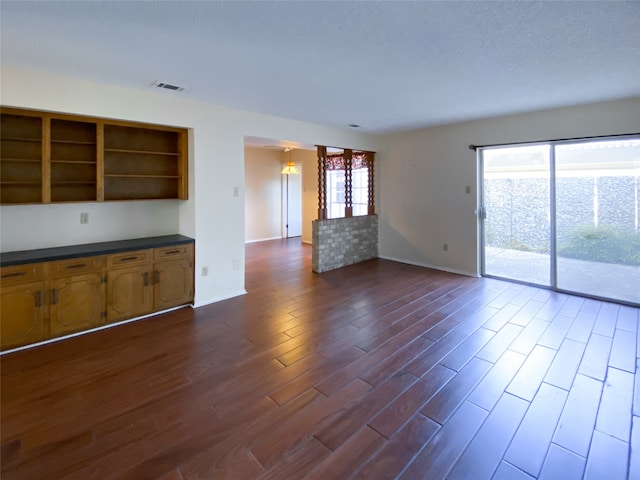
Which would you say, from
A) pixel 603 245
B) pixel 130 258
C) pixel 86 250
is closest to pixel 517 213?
pixel 603 245

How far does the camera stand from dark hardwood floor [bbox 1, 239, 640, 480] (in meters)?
1.75

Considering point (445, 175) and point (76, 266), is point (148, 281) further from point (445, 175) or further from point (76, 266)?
point (445, 175)

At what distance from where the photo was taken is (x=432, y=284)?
194 inches

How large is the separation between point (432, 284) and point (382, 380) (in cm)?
277

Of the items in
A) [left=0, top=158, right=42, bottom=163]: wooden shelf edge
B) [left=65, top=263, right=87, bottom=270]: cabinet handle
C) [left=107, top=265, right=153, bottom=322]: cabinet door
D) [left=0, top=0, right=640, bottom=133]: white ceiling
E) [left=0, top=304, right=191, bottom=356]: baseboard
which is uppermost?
[left=0, top=0, right=640, bottom=133]: white ceiling

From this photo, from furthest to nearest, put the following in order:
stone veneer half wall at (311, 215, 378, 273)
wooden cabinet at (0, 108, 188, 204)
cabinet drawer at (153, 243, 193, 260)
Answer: stone veneer half wall at (311, 215, 378, 273) → cabinet drawer at (153, 243, 193, 260) → wooden cabinet at (0, 108, 188, 204)

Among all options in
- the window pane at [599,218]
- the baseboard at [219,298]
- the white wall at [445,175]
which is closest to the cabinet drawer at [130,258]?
the baseboard at [219,298]

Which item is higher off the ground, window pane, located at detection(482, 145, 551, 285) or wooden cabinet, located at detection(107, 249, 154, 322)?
window pane, located at detection(482, 145, 551, 285)

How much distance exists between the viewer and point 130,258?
3.52 metres

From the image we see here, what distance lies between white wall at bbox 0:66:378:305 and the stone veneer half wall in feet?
5.23

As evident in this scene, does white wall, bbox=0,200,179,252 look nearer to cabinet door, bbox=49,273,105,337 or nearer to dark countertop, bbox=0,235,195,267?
dark countertop, bbox=0,235,195,267

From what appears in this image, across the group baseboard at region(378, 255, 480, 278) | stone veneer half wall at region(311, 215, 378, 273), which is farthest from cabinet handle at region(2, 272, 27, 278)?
baseboard at region(378, 255, 480, 278)

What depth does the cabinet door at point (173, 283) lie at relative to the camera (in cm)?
377

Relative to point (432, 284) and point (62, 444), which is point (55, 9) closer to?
point (62, 444)
